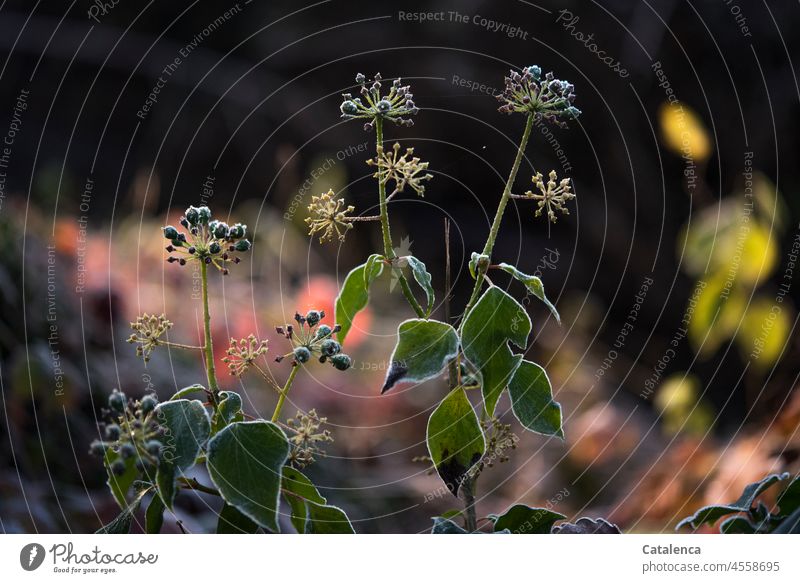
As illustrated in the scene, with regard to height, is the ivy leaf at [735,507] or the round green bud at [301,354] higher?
the round green bud at [301,354]

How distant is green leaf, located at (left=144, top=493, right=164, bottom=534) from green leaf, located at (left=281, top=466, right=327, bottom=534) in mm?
75

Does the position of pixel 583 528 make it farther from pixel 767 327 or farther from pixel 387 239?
pixel 767 327

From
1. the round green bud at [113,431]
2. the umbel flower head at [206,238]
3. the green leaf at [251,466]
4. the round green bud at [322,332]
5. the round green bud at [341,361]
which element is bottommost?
the green leaf at [251,466]

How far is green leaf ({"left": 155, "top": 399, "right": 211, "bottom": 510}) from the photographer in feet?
1.53

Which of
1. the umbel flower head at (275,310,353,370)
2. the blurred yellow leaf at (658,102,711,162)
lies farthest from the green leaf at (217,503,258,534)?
the blurred yellow leaf at (658,102,711,162)

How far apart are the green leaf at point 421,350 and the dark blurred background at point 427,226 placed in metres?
0.46

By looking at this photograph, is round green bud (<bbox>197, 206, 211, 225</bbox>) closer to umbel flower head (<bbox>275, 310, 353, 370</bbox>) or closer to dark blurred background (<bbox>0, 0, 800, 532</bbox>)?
umbel flower head (<bbox>275, 310, 353, 370</bbox>)

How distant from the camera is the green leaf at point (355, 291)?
53cm

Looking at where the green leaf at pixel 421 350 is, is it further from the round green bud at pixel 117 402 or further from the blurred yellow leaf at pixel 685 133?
the blurred yellow leaf at pixel 685 133

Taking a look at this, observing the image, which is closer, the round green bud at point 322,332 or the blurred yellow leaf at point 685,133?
the round green bud at point 322,332

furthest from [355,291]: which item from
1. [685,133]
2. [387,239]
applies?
[685,133]

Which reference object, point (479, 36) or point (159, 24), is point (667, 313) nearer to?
point (479, 36)

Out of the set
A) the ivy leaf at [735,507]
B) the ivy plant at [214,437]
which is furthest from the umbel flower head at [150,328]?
the ivy leaf at [735,507]
